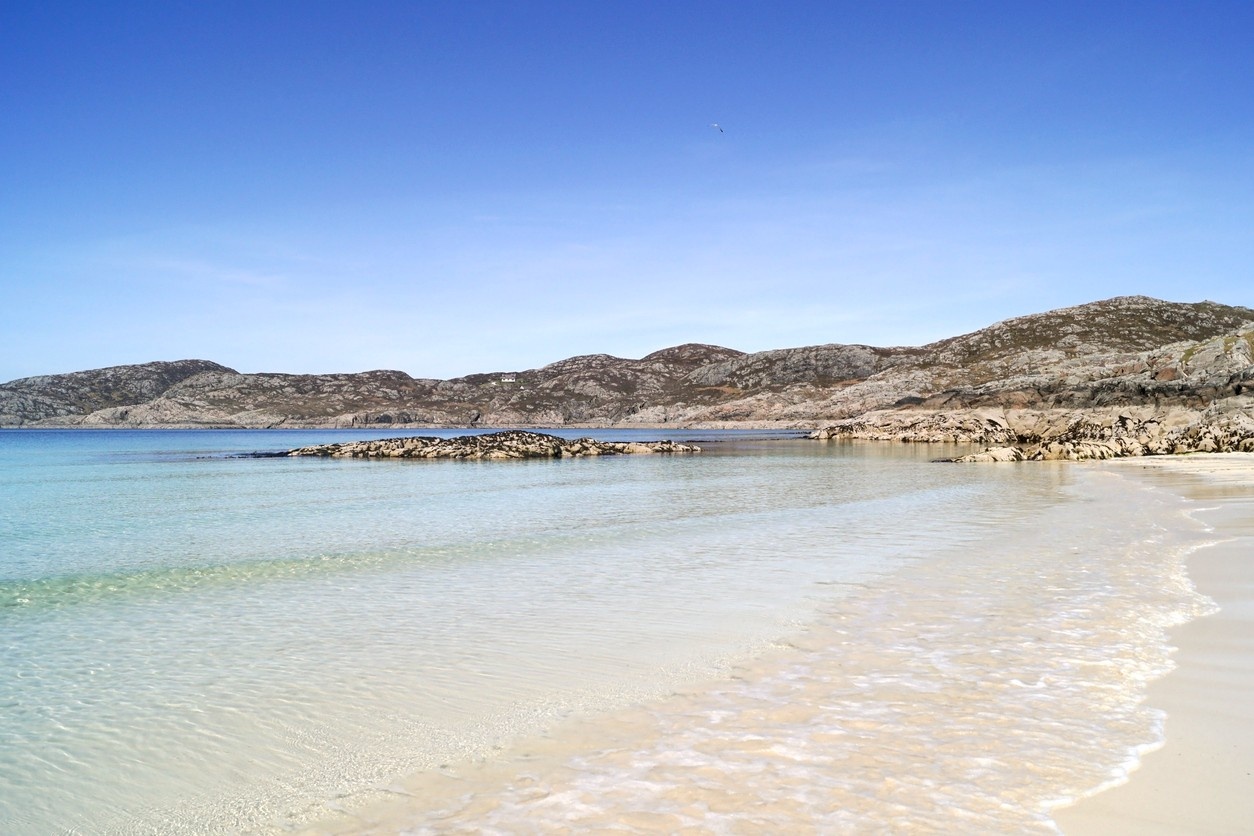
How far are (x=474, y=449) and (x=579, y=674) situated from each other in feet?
159

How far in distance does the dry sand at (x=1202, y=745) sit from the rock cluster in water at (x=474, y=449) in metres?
46.1

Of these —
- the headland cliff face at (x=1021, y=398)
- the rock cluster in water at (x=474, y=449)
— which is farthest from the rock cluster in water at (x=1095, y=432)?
the rock cluster in water at (x=474, y=449)

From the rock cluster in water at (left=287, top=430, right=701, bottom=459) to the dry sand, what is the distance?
1815 inches

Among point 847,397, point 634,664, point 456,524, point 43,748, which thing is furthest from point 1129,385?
point 847,397

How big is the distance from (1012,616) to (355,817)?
7.54 metres

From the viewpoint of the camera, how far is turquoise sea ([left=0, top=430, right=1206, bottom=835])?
4719mm

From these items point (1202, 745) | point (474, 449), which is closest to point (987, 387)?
point (474, 449)

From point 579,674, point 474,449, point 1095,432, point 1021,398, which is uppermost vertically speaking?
point 1021,398

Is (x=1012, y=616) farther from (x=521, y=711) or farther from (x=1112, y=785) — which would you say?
(x=521, y=711)

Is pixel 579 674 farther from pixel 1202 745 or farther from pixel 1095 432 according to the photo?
pixel 1095 432

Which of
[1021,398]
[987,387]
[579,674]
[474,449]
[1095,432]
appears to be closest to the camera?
[579,674]

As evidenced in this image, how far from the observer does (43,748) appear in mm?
5719

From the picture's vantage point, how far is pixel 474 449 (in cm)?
5456

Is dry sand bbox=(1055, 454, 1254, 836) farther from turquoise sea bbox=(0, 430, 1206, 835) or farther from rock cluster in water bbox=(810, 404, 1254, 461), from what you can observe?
rock cluster in water bbox=(810, 404, 1254, 461)
